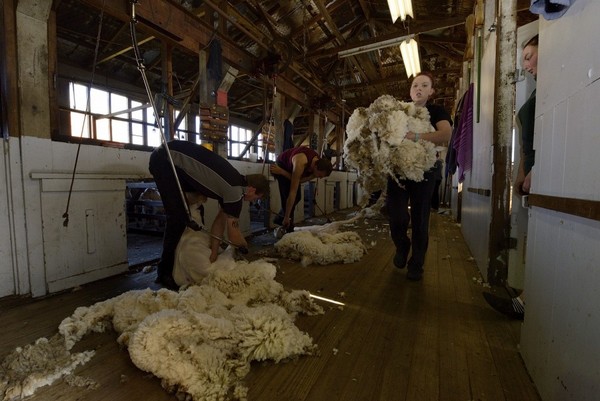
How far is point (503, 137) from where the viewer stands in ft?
6.15

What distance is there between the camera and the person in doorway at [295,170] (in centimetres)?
311

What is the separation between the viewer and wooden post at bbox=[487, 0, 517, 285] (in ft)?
6.01

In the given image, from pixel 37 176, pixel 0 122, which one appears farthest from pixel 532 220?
pixel 0 122

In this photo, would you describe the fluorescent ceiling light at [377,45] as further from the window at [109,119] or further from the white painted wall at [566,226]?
the white painted wall at [566,226]

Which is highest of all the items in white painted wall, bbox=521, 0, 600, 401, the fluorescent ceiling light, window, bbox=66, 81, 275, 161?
the fluorescent ceiling light

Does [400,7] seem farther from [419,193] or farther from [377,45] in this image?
[419,193]

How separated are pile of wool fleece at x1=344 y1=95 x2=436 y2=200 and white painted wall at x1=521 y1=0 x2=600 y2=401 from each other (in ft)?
2.51

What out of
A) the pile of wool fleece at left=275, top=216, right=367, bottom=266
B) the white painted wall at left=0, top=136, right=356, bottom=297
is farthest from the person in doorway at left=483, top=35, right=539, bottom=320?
the white painted wall at left=0, top=136, right=356, bottom=297

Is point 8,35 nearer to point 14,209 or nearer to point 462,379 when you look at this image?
point 14,209

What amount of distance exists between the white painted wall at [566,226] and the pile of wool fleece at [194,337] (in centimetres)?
79

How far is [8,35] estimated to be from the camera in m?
1.61

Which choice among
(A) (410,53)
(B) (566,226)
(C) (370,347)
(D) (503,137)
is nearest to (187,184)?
(C) (370,347)

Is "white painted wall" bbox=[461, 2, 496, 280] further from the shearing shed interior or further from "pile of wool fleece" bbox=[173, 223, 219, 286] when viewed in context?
"pile of wool fleece" bbox=[173, 223, 219, 286]

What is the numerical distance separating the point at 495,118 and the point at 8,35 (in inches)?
115
